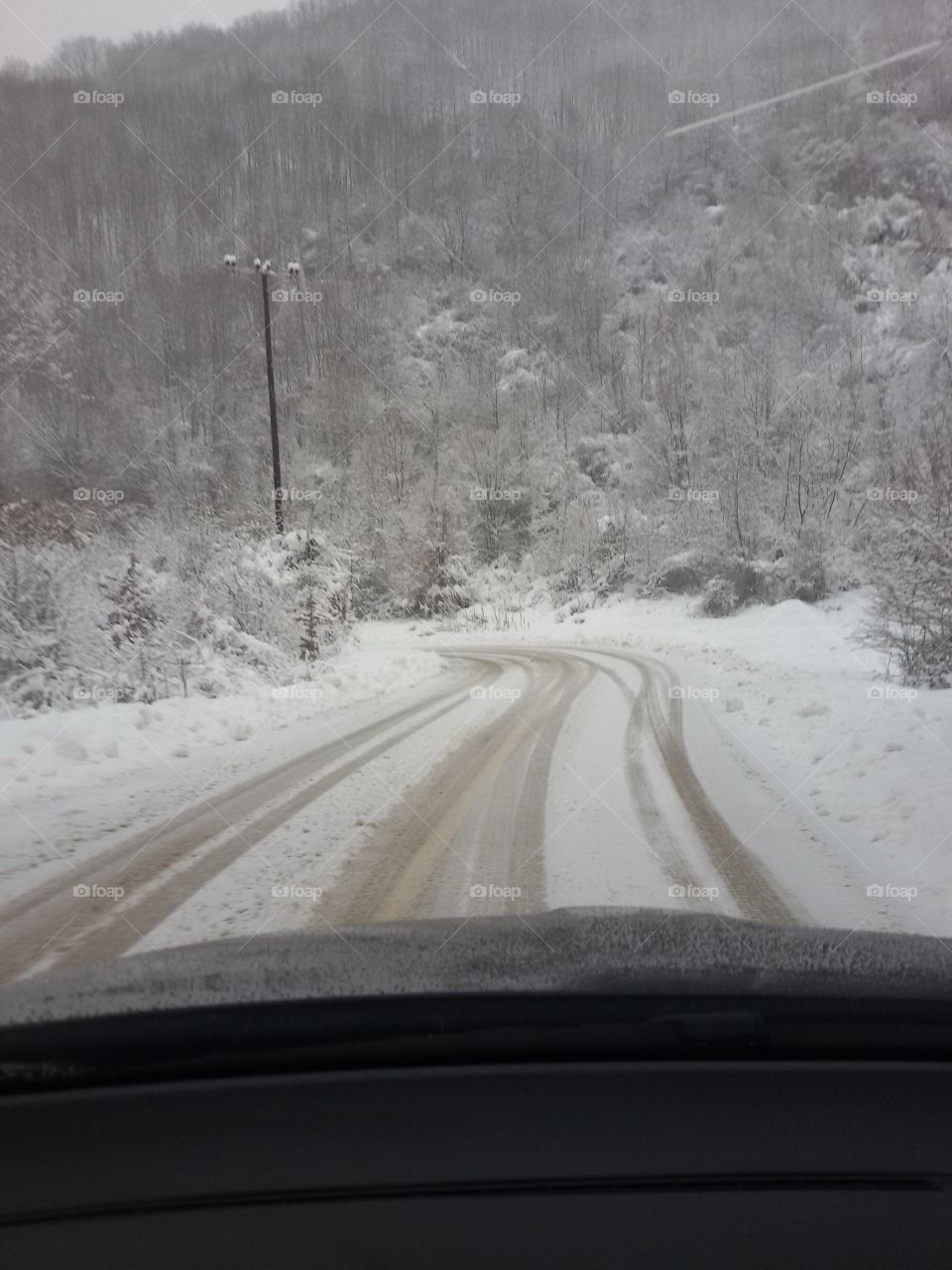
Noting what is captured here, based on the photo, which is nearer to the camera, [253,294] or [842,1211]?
[842,1211]

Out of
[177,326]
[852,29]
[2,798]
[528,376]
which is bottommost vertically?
[2,798]

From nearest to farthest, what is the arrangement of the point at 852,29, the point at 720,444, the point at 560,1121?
the point at 560,1121
the point at 852,29
the point at 720,444

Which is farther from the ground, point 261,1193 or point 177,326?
point 177,326

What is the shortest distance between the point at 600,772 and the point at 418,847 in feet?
6.15

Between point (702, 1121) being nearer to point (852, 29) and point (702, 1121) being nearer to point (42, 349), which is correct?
point (42, 349)

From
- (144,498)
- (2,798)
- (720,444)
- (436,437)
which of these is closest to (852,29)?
(720,444)

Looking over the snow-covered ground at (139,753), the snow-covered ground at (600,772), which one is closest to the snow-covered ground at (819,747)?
the snow-covered ground at (600,772)

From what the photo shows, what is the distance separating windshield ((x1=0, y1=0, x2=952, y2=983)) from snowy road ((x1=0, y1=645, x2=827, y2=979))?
0.69 meters

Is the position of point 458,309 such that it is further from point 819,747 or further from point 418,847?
point 418,847

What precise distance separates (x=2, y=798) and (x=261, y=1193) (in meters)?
5.47

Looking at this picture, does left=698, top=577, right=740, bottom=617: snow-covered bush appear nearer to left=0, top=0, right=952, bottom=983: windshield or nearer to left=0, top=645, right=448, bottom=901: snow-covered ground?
left=0, top=0, right=952, bottom=983: windshield

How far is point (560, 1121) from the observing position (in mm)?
1440

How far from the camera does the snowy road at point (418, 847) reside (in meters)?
3.95

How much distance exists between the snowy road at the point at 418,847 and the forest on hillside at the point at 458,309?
384 centimetres
